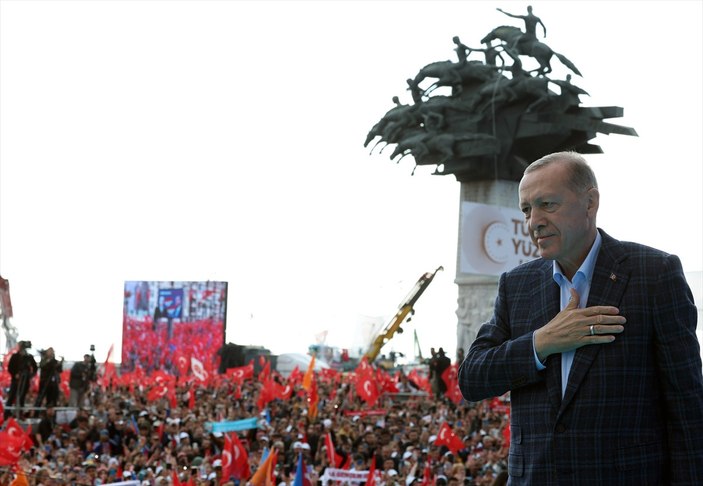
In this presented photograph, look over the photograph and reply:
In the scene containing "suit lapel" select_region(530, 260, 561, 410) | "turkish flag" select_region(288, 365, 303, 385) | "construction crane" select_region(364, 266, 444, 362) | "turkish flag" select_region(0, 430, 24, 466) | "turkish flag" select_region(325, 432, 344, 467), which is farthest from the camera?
"construction crane" select_region(364, 266, 444, 362)

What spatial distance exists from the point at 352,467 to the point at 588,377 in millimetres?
13197

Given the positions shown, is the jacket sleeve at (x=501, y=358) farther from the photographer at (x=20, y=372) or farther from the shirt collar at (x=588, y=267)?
the photographer at (x=20, y=372)

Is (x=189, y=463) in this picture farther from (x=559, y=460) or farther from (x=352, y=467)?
(x=559, y=460)

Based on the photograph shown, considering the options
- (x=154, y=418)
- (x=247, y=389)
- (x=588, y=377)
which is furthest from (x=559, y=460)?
(x=247, y=389)

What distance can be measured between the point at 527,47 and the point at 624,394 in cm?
3852

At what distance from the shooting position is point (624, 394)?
2.44 metres

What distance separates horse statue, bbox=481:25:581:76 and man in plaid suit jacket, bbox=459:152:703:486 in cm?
3798

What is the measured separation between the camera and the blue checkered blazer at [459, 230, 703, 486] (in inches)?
95.3

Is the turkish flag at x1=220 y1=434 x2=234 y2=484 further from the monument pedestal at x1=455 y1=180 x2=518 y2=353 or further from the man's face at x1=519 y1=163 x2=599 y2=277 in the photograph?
the monument pedestal at x1=455 y1=180 x2=518 y2=353

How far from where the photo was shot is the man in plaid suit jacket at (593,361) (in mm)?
2426

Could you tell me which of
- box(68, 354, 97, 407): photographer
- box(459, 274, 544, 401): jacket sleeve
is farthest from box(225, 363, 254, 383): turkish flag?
box(459, 274, 544, 401): jacket sleeve

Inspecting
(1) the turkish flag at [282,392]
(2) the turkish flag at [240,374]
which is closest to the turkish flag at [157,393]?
(1) the turkish flag at [282,392]

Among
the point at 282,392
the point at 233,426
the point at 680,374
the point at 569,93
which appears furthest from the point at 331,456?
the point at 569,93

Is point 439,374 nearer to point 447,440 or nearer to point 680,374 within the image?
point 447,440
